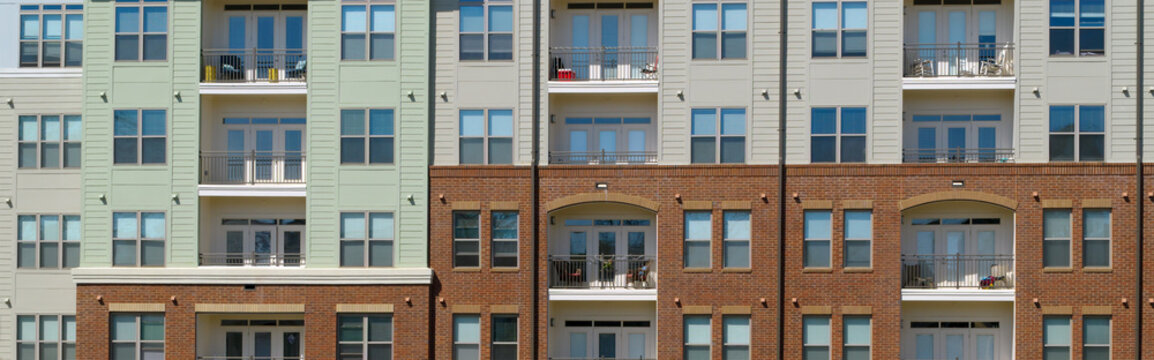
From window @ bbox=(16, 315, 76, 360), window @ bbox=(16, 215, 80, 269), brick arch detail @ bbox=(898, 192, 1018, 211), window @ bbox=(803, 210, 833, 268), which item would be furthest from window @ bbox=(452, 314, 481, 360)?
brick arch detail @ bbox=(898, 192, 1018, 211)

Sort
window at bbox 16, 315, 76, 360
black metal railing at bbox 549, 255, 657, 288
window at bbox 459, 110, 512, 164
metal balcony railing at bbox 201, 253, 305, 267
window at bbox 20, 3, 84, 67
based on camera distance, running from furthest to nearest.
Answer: window at bbox 20, 3, 84, 67 → window at bbox 16, 315, 76, 360 → metal balcony railing at bbox 201, 253, 305, 267 → black metal railing at bbox 549, 255, 657, 288 → window at bbox 459, 110, 512, 164

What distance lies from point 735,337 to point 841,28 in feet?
24.8

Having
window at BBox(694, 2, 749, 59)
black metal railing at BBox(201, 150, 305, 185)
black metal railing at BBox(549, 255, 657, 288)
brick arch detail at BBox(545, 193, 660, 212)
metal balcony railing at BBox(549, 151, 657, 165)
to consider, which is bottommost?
black metal railing at BBox(549, 255, 657, 288)

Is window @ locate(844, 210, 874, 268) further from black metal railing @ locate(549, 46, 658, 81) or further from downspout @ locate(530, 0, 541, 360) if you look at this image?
downspout @ locate(530, 0, 541, 360)

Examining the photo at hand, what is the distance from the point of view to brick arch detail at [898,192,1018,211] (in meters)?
23.8

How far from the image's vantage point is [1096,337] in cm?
2380

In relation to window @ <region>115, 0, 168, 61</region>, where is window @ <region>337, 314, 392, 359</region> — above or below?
below

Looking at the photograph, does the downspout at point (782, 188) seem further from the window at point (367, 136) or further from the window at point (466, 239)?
the window at point (367, 136)

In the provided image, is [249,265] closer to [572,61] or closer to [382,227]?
[382,227]

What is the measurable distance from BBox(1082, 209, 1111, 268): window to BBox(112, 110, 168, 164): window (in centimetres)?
2138

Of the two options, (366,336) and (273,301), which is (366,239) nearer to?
(366,336)

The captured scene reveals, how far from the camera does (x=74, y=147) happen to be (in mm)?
25281

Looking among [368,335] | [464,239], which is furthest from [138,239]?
[464,239]

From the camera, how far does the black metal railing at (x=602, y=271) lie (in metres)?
24.8
